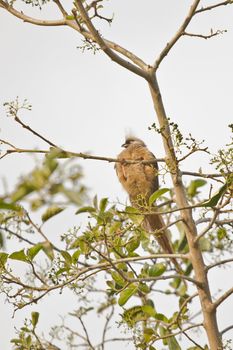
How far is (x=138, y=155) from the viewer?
17.0 ft

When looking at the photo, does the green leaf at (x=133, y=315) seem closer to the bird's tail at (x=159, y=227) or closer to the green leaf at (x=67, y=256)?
the green leaf at (x=67, y=256)

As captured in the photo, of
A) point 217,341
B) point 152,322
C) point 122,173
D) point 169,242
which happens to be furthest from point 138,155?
point 217,341

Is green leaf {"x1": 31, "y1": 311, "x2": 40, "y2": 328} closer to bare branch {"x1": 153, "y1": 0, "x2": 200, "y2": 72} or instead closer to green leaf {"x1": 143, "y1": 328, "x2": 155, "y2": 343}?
green leaf {"x1": 143, "y1": 328, "x2": 155, "y2": 343}

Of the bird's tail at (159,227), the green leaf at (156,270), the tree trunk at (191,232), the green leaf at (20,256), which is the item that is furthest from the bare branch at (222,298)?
the bird's tail at (159,227)

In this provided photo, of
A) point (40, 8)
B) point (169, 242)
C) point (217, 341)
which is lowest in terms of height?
point (217, 341)

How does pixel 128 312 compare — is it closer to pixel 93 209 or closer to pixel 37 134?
pixel 93 209

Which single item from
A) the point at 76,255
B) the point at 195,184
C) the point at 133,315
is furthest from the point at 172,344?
the point at 195,184

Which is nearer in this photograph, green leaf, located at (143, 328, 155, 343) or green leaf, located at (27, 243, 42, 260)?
green leaf, located at (27, 243, 42, 260)

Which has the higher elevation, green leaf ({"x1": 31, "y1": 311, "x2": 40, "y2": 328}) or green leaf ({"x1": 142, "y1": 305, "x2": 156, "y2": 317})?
green leaf ({"x1": 142, "y1": 305, "x2": 156, "y2": 317})

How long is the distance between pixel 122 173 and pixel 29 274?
1.73m

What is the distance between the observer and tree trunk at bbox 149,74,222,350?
3.00m

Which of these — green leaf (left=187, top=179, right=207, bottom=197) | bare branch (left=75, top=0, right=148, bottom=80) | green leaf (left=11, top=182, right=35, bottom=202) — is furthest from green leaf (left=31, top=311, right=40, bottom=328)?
green leaf (left=11, top=182, right=35, bottom=202)

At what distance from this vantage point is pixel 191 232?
320 centimetres

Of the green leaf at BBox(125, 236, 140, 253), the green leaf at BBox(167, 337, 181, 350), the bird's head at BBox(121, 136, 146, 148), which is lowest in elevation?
the green leaf at BBox(167, 337, 181, 350)
